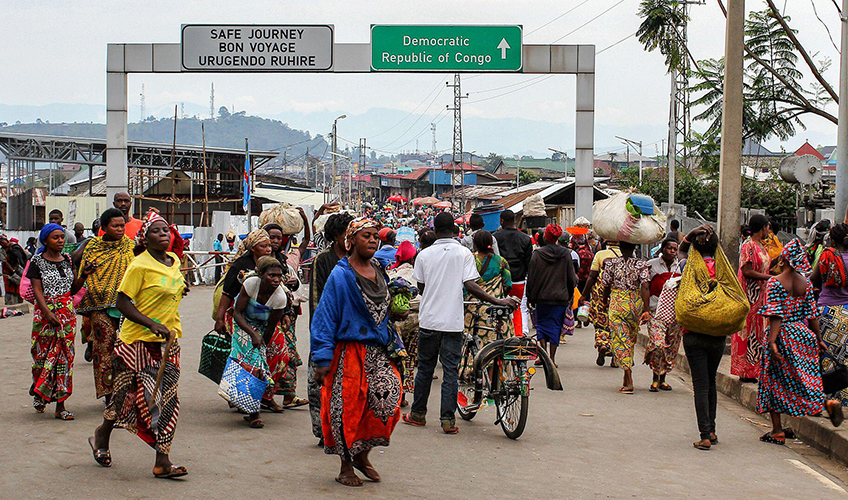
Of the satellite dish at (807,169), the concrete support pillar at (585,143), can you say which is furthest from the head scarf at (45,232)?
the satellite dish at (807,169)

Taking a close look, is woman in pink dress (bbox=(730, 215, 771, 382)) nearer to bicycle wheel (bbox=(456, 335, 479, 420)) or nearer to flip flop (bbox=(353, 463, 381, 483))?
bicycle wheel (bbox=(456, 335, 479, 420))

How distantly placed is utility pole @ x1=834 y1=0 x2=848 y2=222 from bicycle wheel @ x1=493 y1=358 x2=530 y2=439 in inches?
288

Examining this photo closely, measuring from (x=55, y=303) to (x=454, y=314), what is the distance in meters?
3.53

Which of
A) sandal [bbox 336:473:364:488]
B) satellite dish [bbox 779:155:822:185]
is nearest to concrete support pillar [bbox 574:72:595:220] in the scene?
satellite dish [bbox 779:155:822:185]

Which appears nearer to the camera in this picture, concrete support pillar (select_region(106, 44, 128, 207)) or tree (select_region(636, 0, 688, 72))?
concrete support pillar (select_region(106, 44, 128, 207))

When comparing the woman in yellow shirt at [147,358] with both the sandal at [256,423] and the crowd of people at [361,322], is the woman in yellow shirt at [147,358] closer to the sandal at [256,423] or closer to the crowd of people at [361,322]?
the crowd of people at [361,322]

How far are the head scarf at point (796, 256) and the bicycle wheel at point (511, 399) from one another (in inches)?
92.1

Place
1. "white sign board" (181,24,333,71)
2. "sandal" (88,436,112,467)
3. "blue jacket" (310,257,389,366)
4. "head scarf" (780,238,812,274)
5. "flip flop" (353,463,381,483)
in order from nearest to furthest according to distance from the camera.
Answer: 1. "blue jacket" (310,257,389,366)
2. "flip flop" (353,463,381,483)
3. "sandal" (88,436,112,467)
4. "head scarf" (780,238,812,274)
5. "white sign board" (181,24,333,71)

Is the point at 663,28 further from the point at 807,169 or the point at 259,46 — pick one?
the point at 259,46

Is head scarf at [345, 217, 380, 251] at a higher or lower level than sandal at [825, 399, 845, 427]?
higher

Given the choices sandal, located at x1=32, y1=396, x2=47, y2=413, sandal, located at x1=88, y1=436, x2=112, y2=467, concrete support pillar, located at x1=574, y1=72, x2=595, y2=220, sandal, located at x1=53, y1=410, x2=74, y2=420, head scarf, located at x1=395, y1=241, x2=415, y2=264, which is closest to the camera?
sandal, located at x1=88, y1=436, x2=112, y2=467

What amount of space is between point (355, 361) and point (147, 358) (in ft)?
4.59

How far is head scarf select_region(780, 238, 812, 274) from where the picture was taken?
7621 millimetres

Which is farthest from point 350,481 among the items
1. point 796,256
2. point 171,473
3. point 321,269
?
point 796,256
